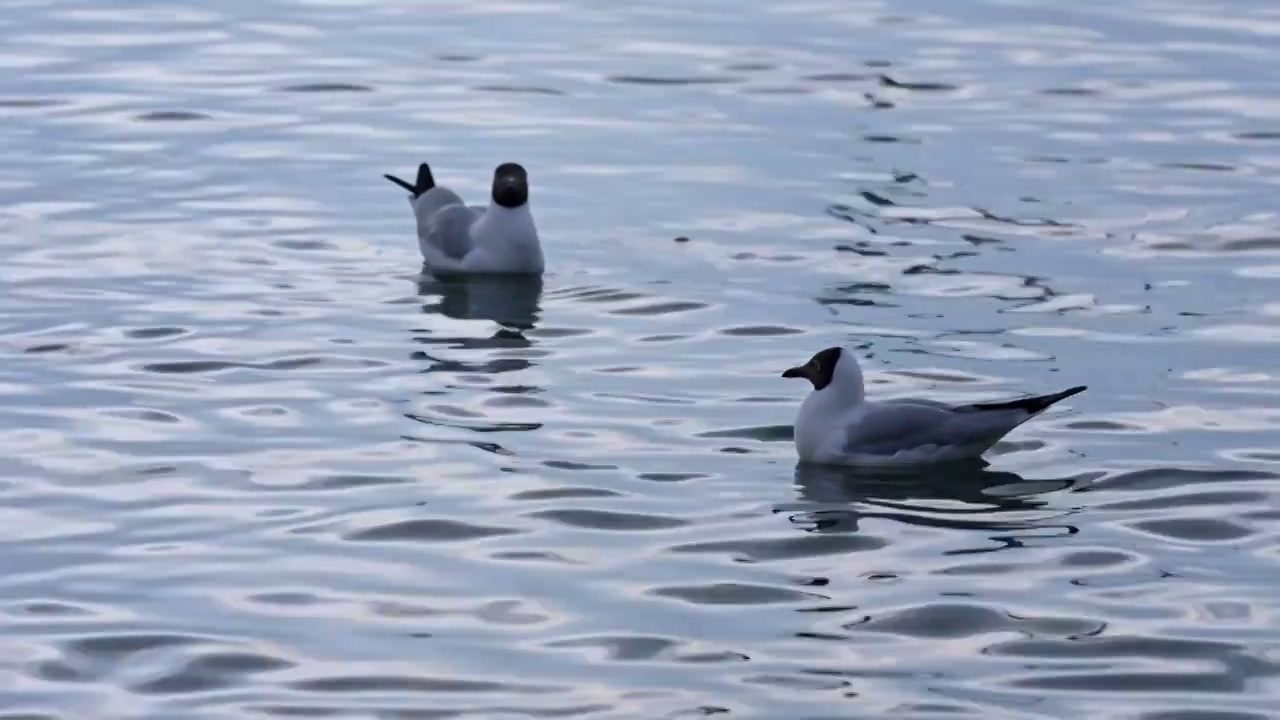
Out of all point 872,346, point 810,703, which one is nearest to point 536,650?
point 810,703

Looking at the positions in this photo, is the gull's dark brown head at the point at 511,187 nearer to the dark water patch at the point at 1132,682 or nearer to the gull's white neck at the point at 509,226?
the gull's white neck at the point at 509,226

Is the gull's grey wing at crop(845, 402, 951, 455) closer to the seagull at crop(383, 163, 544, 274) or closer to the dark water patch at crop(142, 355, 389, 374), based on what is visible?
the dark water patch at crop(142, 355, 389, 374)

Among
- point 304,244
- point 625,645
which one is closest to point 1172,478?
point 625,645

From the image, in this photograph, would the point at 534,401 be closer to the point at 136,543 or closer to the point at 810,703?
the point at 136,543

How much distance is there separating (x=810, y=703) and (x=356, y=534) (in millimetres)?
2974

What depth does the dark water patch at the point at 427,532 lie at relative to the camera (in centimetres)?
1177

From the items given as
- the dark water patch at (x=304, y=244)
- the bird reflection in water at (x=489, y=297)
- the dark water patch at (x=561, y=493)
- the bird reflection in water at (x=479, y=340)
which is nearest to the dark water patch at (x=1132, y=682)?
the dark water patch at (x=561, y=493)

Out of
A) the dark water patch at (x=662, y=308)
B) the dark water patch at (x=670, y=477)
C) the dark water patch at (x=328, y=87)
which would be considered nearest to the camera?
the dark water patch at (x=670, y=477)

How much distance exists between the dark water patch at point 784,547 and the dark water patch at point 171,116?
1357 centimetres

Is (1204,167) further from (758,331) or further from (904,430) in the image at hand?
(904,430)

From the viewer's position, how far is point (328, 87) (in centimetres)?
2608

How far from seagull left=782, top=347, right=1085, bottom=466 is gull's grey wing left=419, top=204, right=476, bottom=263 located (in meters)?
5.80

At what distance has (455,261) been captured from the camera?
60.6 ft

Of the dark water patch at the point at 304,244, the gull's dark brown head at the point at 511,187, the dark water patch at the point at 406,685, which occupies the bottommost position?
the dark water patch at the point at 406,685
